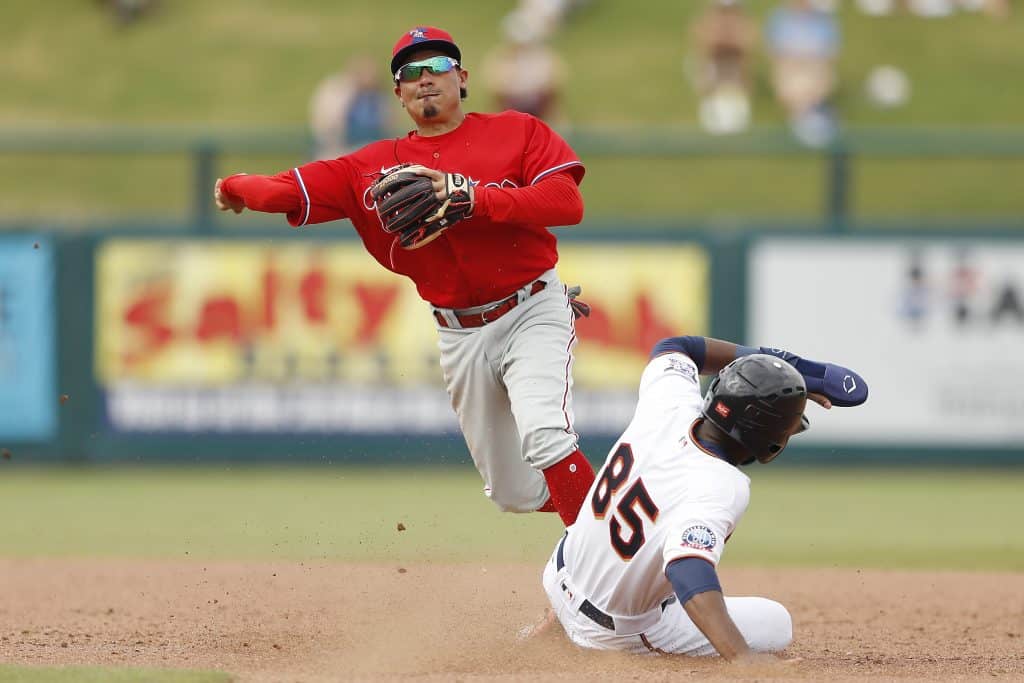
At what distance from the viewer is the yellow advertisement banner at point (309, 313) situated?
10477 mm

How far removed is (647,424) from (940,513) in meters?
5.14

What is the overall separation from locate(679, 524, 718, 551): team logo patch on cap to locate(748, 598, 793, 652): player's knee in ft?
2.30

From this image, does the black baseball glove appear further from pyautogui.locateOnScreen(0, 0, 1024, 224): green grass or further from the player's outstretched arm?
pyautogui.locateOnScreen(0, 0, 1024, 224): green grass

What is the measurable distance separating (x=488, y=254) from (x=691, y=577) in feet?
5.73

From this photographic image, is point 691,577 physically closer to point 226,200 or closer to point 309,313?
point 226,200

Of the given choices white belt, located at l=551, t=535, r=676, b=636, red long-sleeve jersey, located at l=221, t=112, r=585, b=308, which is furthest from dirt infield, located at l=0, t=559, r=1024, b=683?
red long-sleeve jersey, located at l=221, t=112, r=585, b=308

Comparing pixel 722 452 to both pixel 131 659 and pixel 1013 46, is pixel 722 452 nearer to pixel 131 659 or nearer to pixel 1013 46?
pixel 131 659

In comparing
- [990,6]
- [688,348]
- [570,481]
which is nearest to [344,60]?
[990,6]

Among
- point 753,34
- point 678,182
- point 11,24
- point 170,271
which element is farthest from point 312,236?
point 11,24

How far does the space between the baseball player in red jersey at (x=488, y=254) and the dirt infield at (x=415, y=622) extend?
640 mm

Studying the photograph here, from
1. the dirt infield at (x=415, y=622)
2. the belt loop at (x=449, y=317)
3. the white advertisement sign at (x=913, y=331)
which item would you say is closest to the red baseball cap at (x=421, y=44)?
the belt loop at (x=449, y=317)

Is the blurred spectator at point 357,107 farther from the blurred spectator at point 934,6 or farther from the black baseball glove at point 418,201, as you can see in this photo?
the blurred spectator at point 934,6

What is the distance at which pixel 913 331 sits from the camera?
10.5 metres

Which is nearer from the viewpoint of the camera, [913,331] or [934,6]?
[913,331]
